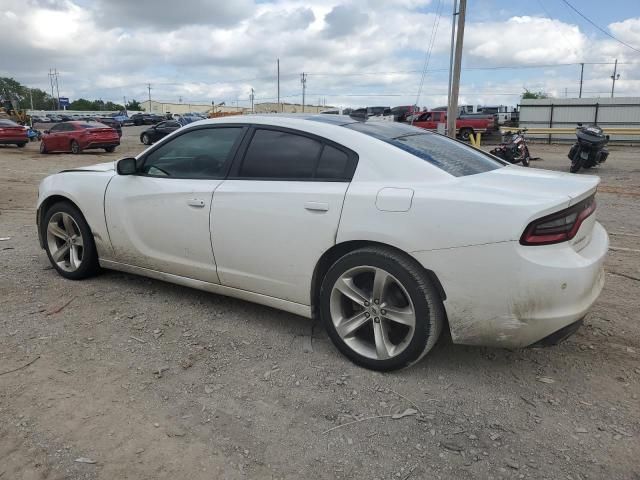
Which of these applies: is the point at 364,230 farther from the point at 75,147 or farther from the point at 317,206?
the point at 75,147

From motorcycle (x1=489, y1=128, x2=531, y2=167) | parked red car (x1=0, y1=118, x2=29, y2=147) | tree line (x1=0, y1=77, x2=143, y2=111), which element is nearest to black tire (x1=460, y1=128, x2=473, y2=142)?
motorcycle (x1=489, y1=128, x2=531, y2=167)

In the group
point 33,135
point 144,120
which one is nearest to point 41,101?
point 144,120

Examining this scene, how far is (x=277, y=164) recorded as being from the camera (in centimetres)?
356

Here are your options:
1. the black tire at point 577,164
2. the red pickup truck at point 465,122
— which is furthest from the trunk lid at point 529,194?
the red pickup truck at point 465,122

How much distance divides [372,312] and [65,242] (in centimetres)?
314

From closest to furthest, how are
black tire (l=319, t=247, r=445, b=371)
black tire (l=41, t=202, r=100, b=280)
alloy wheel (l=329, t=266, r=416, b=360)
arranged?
black tire (l=319, t=247, r=445, b=371) < alloy wheel (l=329, t=266, r=416, b=360) < black tire (l=41, t=202, r=100, b=280)

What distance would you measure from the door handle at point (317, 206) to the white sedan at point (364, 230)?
19 mm

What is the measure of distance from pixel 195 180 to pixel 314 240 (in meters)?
1.17

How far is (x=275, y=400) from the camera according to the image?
2.93m

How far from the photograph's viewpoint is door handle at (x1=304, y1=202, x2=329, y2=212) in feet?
10.5

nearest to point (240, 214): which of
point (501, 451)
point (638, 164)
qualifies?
point (501, 451)

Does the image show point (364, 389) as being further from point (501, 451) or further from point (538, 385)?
point (538, 385)

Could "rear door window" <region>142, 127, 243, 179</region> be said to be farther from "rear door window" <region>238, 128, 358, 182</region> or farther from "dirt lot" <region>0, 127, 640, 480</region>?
"dirt lot" <region>0, 127, 640, 480</region>

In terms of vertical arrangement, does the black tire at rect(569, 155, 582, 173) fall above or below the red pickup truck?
below
